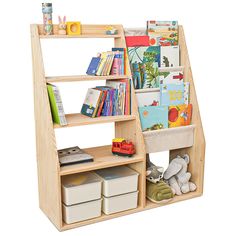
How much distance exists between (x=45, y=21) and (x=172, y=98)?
123 cm

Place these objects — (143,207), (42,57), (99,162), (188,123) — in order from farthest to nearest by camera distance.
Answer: (188,123), (143,207), (99,162), (42,57)

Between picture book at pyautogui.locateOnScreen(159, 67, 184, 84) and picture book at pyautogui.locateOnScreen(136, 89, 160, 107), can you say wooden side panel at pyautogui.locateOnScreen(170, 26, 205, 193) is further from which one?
picture book at pyautogui.locateOnScreen(136, 89, 160, 107)

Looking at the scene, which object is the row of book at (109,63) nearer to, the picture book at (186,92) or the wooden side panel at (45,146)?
the wooden side panel at (45,146)

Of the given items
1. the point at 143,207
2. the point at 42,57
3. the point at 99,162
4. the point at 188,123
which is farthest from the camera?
the point at 188,123

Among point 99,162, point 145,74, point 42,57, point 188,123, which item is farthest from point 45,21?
point 188,123

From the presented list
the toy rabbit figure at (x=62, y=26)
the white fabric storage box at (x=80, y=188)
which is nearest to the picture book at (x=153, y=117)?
the white fabric storage box at (x=80, y=188)

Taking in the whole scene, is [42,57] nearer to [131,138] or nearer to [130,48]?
[130,48]

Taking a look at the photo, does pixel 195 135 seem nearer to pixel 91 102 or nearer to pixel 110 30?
pixel 91 102

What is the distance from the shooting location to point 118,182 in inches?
123

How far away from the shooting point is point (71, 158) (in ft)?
9.83

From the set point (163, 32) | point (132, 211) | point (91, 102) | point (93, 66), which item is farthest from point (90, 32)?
point (132, 211)

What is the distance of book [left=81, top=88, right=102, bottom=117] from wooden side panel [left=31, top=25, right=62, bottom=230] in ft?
1.26

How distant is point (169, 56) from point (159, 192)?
1.14 meters

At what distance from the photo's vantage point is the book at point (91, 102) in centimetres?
310
